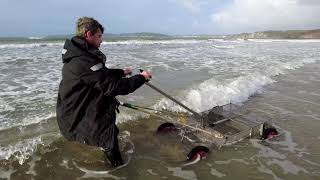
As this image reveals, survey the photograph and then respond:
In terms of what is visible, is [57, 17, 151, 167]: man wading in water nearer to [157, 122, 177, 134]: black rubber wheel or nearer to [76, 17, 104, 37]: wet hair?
[76, 17, 104, 37]: wet hair

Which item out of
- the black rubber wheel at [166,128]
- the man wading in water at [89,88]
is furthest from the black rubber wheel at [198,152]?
the man wading in water at [89,88]

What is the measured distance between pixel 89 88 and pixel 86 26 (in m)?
0.89

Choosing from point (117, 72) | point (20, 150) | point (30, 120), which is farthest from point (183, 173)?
point (30, 120)

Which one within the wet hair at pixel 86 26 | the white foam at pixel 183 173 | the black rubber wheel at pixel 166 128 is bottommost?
the white foam at pixel 183 173

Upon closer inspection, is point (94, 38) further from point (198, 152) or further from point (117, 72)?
point (198, 152)

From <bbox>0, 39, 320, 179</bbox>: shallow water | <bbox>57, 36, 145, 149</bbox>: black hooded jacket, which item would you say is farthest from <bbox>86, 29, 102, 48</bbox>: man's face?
<bbox>0, 39, 320, 179</bbox>: shallow water

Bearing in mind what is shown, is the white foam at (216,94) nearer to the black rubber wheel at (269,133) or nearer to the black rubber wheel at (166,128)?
the black rubber wheel at (166,128)

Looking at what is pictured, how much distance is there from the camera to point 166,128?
792cm

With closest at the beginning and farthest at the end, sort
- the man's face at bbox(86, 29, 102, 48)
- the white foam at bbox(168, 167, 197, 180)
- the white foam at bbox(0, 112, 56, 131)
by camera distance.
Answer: the man's face at bbox(86, 29, 102, 48) → the white foam at bbox(168, 167, 197, 180) → the white foam at bbox(0, 112, 56, 131)

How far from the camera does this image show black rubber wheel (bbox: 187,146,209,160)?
659cm

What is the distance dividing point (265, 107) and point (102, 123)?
6.99 meters

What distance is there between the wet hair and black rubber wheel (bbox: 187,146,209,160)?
9.71 feet

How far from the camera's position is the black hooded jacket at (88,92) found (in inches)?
194

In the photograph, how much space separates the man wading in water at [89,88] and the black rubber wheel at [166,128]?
251 centimetres
